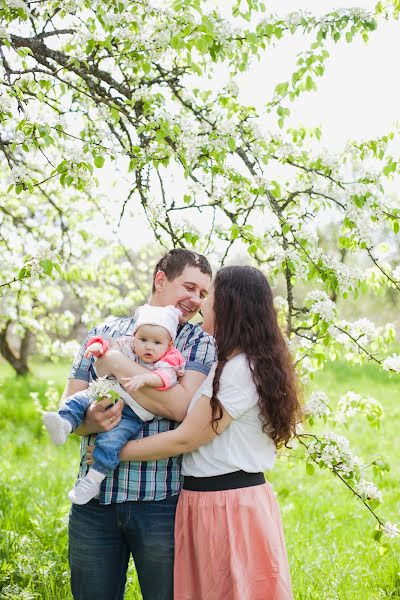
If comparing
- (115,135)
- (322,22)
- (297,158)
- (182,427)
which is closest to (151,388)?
(182,427)

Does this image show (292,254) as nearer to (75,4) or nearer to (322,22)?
(322,22)

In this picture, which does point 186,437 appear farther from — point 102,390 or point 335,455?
point 335,455

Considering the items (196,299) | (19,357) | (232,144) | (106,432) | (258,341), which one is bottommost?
(106,432)

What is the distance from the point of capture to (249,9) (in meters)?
3.59

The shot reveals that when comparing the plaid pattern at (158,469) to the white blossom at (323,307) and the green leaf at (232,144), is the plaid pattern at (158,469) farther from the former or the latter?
the green leaf at (232,144)

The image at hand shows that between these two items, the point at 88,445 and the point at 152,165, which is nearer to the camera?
the point at 88,445

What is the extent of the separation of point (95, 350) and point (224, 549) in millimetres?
827

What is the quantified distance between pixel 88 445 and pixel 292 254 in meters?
1.30

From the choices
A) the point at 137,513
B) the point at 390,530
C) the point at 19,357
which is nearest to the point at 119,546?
the point at 137,513

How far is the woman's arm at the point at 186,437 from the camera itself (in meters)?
2.35

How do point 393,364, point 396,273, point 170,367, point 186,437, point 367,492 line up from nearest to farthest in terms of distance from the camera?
point 186,437, point 170,367, point 367,492, point 393,364, point 396,273

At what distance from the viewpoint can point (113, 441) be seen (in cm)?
240

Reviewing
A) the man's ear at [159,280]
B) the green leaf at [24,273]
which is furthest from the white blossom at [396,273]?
the green leaf at [24,273]

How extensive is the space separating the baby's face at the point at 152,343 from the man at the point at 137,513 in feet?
0.17
